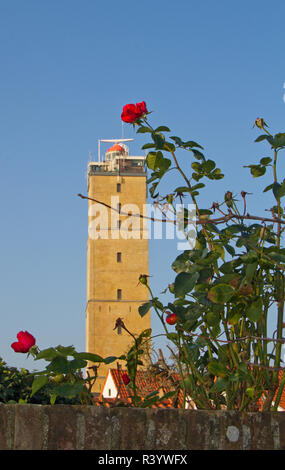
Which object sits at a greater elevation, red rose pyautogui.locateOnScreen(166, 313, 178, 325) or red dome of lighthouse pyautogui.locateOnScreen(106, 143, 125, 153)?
red dome of lighthouse pyautogui.locateOnScreen(106, 143, 125, 153)

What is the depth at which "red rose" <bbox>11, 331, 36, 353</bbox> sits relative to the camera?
232 cm

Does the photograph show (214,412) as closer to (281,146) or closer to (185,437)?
(185,437)

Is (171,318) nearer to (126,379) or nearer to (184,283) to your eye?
(184,283)

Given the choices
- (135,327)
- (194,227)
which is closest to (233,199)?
(194,227)

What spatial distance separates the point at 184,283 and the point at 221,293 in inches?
5.5

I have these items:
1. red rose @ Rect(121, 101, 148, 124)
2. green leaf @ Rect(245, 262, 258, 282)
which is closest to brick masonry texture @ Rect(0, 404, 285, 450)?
green leaf @ Rect(245, 262, 258, 282)

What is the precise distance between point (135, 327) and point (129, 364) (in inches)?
1690

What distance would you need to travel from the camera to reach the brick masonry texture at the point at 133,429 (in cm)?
195

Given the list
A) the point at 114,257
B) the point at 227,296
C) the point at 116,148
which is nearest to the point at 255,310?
the point at 227,296

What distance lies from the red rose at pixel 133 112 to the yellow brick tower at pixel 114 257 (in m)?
40.8

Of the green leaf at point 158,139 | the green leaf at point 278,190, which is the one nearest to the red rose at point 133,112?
the green leaf at point 158,139

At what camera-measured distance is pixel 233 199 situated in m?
2.59

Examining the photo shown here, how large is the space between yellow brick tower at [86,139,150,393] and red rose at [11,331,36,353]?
134 ft

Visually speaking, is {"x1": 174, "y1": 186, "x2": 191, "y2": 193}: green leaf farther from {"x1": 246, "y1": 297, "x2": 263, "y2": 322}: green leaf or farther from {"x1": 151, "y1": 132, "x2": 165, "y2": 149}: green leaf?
{"x1": 246, "y1": 297, "x2": 263, "y2": 322}: green leaf
